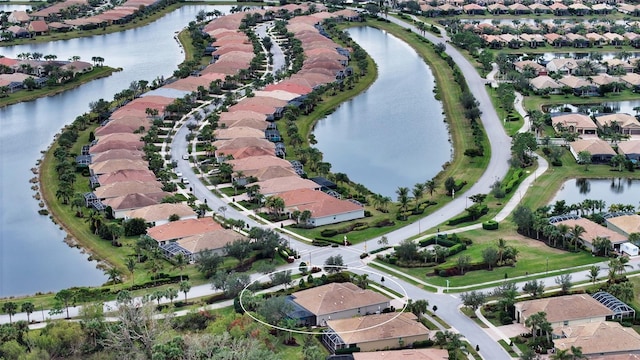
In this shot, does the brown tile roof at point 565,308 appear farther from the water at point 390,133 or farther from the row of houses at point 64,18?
the row of houses at point 64,18

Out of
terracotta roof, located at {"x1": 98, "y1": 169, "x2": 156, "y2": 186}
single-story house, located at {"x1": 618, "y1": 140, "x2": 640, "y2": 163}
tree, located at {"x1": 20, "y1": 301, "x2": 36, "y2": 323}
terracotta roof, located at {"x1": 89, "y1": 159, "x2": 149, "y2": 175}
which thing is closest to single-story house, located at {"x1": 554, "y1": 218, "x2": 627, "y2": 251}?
single-story house, located at {"x1": 618, "y1": 140, "x2": 640, "y2": 163}


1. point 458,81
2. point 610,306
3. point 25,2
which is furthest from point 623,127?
point 25,2

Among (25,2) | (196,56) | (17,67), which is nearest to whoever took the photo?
(17,67)

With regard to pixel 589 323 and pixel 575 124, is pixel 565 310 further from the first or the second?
pixel 575 124

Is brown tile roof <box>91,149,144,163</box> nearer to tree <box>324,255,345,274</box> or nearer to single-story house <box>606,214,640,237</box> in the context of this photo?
tree <box>324,255,345,274</box>

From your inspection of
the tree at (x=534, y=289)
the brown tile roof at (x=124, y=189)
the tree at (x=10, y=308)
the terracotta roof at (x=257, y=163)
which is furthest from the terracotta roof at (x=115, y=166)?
the tree at (x=534, y=289)

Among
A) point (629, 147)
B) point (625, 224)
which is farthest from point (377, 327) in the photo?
point (629, 147)

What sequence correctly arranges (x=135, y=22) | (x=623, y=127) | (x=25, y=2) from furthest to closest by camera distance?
1. (x=25, y=2)
2. (x=135, y=22)
3. (x=623, y=127)

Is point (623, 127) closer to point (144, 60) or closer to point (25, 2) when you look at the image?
point (144, 60)
